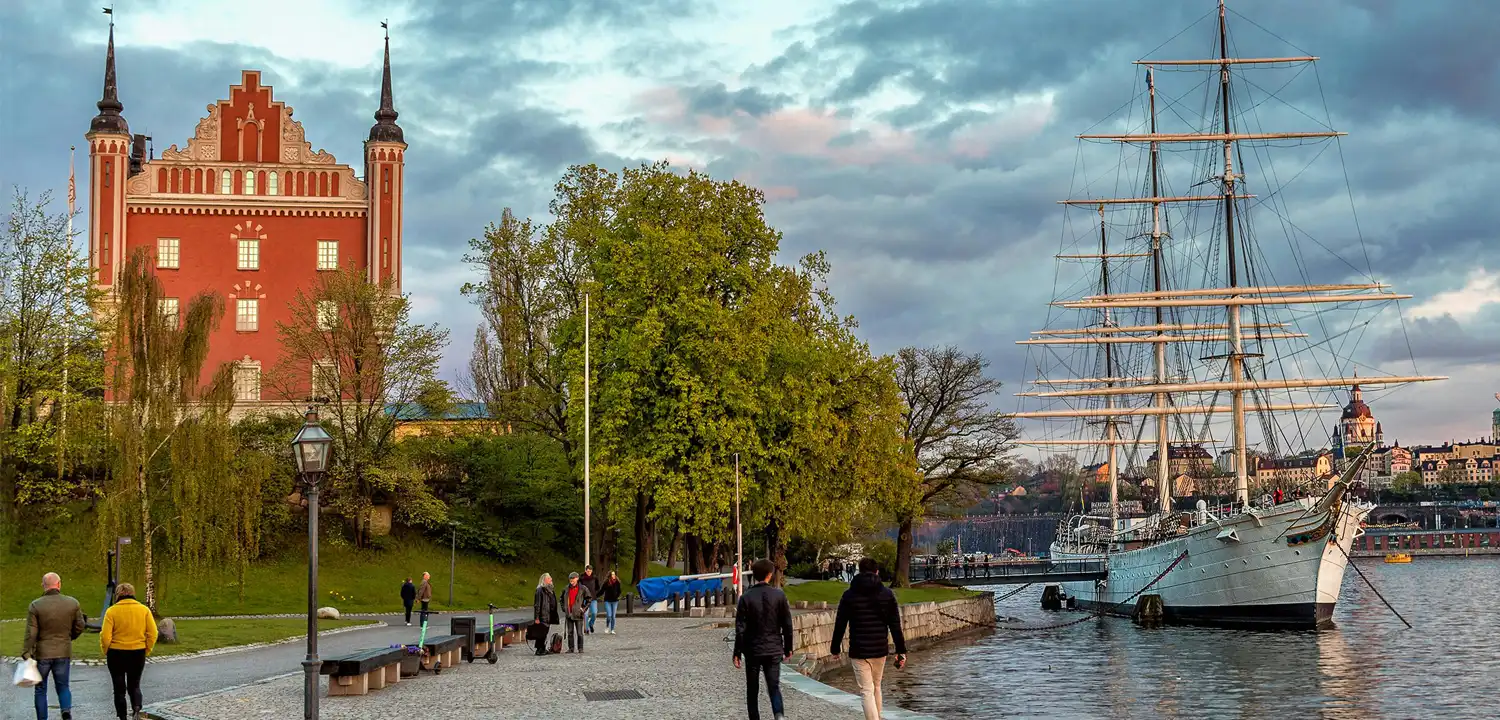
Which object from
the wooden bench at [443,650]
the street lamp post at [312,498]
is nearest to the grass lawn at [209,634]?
the wooden bench at [443,650]

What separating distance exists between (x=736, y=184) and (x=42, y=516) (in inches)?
1101

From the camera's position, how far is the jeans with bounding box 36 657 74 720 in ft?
53.0

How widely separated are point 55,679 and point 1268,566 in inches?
1948

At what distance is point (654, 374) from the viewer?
4822 centimetres

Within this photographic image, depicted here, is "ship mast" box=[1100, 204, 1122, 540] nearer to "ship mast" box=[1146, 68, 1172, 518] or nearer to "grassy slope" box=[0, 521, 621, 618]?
"ship mast" box=[1146, 68, 1172, 518]

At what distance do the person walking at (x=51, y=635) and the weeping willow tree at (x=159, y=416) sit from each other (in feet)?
75.1

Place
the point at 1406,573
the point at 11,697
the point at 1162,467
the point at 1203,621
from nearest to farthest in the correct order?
the point at 11,697 → the point at 1203,621 → the point at 1162,467 → the point at 1406,573

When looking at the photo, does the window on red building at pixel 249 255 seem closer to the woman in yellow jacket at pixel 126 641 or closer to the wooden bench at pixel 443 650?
the wooden bench at pixel 443 650

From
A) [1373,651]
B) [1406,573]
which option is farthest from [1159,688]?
[1406,573]

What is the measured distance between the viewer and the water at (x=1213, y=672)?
28703 mm

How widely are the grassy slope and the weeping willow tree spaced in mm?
1846

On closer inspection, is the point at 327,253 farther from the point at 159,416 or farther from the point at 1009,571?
the point at 1009,571

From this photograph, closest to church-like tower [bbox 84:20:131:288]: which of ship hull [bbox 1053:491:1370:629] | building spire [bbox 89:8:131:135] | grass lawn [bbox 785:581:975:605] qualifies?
building spire [bbox 89:8:131:135]

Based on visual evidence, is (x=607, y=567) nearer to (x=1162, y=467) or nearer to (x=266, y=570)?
(x=266, y=570)
